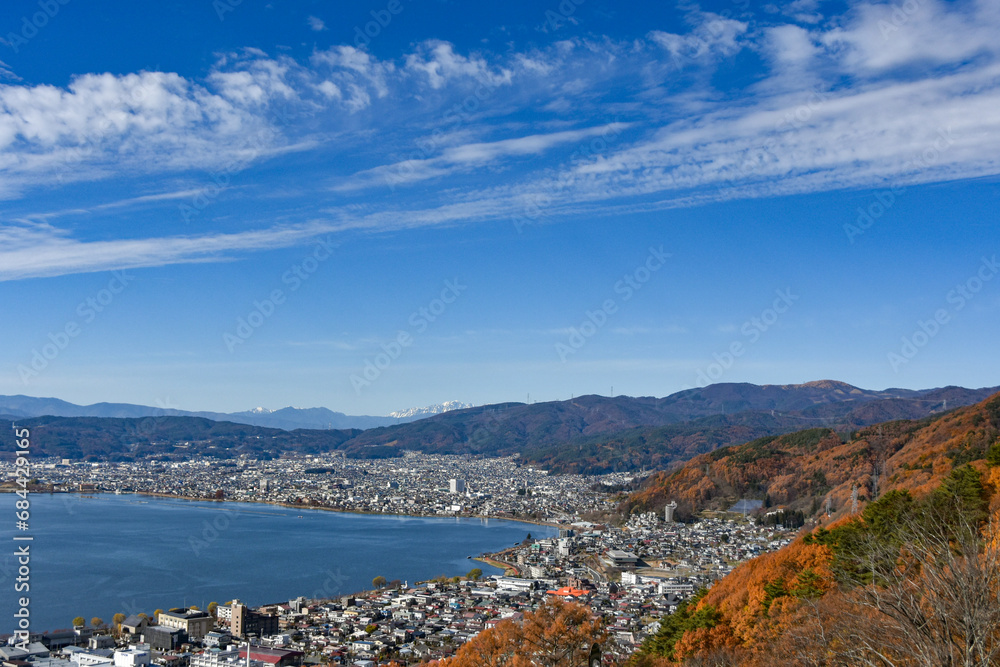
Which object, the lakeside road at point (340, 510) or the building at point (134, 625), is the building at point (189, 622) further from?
the lakeside road at point (340, 510)

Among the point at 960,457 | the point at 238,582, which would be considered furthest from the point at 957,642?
the point at 238,582

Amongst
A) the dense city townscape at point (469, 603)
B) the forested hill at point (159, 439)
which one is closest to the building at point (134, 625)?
the dense city townscape at point (469, 603)

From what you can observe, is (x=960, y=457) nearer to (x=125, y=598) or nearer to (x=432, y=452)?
(x=125, y=598)

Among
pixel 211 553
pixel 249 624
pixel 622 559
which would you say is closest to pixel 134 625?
pixel 249 624

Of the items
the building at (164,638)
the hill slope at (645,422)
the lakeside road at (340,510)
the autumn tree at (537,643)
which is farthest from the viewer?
the hill slope at (645,422)

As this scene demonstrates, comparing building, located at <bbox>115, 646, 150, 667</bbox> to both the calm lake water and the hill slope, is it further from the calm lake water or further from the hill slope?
the hill slope

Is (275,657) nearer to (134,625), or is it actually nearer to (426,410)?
(134,625)
